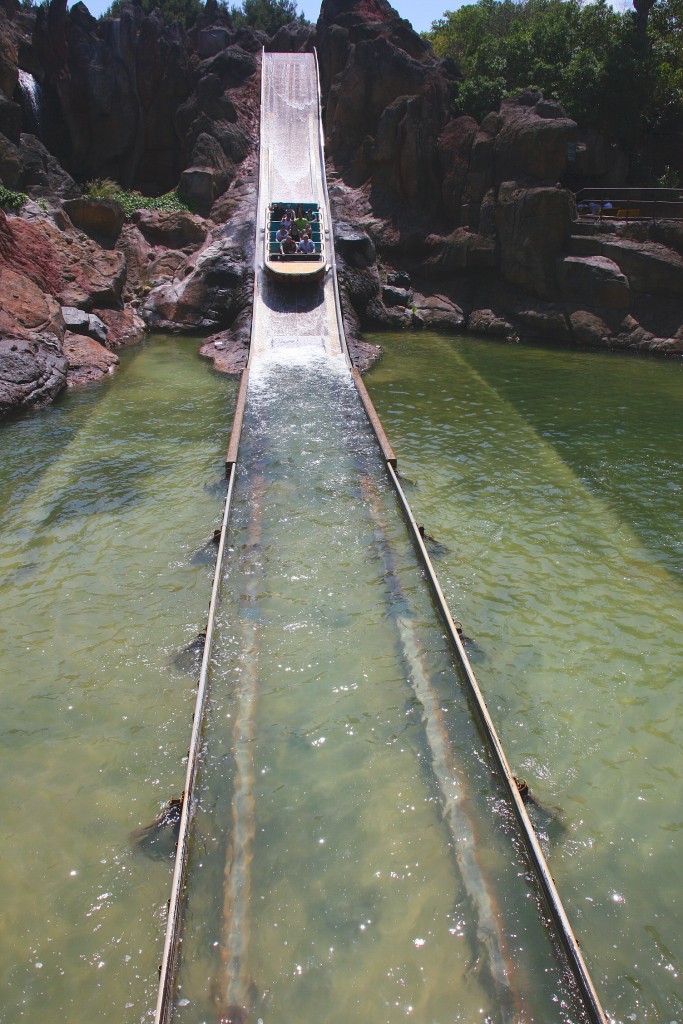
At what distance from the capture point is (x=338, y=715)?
5.28 metres

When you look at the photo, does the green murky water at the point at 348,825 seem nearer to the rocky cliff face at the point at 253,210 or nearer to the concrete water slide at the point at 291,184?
the rocky cliff face at the point at 253,210

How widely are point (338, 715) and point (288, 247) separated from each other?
1451cm

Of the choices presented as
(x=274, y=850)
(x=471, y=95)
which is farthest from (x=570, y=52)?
(x=274, y=850)

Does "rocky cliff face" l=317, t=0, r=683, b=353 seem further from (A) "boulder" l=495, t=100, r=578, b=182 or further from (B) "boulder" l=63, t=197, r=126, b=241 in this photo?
(B) "boulder" l=63, t=197, r=126, b=241

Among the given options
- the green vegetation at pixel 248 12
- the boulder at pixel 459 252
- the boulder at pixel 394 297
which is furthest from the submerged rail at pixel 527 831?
the green vegetation at pixel 248 12

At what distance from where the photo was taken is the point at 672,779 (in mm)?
4812

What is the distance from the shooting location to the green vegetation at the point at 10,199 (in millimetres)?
16688

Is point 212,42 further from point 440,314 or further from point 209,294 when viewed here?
point 440,314

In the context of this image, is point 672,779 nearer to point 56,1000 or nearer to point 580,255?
point 56,1000

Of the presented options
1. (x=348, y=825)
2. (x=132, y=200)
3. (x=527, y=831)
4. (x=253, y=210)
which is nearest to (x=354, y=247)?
(x=253, y=210)

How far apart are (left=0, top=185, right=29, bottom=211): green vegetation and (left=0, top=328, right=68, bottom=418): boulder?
17.6 feet

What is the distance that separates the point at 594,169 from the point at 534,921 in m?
22.7

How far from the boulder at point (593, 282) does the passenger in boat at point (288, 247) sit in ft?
22.7

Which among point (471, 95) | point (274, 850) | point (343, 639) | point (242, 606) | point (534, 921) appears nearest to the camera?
point (534, 921)
